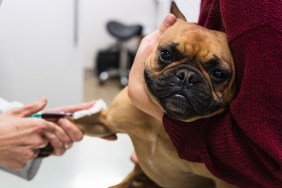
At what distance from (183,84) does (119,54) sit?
2.97 metres

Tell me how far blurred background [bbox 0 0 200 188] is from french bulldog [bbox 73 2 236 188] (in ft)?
0.44

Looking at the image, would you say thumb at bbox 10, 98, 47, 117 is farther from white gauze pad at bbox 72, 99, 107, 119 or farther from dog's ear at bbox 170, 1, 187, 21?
dog's ear at bbox 170, 1, 187, 21

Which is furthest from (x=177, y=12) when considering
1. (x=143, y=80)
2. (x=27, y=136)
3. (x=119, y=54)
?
(x=119, y=54)

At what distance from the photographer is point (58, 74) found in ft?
6.16

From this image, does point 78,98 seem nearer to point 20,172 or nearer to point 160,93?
point 20,172

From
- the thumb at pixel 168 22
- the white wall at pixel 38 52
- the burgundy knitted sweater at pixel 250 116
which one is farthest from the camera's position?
the white wall at pixel 38 52

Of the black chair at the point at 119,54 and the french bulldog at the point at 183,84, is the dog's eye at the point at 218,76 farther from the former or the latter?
the black chair at the point at 119,54

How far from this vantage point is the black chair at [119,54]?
3402mm

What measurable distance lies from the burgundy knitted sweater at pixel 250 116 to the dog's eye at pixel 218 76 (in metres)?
0.03

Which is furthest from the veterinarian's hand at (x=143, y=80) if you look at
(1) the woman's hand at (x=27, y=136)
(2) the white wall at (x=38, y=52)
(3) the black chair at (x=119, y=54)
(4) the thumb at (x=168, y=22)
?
(3) the black chair at (x=119, y=54)

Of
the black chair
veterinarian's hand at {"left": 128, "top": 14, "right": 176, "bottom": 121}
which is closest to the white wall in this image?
veterinarian's hand at {"left": 128, "top": 14, "right": 176, "bottom": 121}

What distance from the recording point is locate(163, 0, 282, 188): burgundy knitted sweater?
570mm

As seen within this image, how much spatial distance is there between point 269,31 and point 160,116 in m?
0.28

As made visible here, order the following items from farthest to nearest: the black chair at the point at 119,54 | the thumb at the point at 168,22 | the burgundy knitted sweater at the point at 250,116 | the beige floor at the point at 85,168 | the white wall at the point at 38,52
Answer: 1. the black chair at the point at 119,54
2. the white wall at the point at 38,52
3. the beige floor at the point at 85,168
4. the thumb at the point at 168,22
5. the burgundy knitted sweater at the point at 250,116
